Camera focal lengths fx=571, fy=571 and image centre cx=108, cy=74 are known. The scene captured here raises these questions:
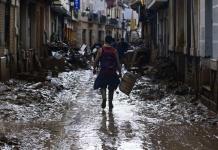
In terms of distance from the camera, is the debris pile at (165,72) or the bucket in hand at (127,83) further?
the debris pile at (165,72)

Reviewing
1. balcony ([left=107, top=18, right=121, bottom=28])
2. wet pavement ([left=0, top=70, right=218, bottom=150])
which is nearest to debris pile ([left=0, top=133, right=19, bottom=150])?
wet pavement ([left=0, top=70, right=218, bottom=150])

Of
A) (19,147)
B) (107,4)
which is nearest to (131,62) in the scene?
(19,147)

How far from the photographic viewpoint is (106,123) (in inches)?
431

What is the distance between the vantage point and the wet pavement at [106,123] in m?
8.84

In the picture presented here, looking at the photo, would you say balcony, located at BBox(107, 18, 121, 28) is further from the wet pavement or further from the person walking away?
the person walking away

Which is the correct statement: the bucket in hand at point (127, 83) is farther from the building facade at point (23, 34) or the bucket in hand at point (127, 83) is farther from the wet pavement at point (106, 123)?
the building facade at point (23, 34)

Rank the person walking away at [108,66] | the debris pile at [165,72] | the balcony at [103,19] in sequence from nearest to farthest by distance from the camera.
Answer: the person walking away at [108,66] → the debris pile at [165,72] → the balcony at [103,19]

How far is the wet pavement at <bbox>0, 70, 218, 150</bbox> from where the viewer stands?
8.84 meters

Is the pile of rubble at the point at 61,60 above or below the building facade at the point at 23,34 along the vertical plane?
below

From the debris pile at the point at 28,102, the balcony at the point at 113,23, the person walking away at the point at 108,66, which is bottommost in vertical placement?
the debris pile at the point at 28,102

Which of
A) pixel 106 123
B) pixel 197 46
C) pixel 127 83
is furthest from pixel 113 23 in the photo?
pixel 106 123

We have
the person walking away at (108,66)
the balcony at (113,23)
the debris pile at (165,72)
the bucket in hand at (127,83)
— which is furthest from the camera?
the balcony at (113,23)

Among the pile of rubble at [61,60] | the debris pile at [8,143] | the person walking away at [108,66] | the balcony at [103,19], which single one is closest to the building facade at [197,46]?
the person walking away at [108,66]

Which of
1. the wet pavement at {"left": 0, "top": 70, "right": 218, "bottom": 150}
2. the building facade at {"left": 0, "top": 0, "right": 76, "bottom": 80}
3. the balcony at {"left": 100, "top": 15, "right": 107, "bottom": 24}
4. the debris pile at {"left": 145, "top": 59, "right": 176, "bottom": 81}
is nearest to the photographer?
the wet pavement at {"left": 0, "top": 70, "right": 218, "bottom": 150}
